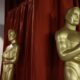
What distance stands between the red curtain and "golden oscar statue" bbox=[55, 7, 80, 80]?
23cm

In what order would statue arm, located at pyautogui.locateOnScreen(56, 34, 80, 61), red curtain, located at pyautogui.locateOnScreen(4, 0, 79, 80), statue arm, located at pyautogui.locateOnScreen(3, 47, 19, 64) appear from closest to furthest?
1. statue arm, located at pyautogui.locateOnScreen(56, 34, 80, 61)
2. red curtain, located at pyautogui.locateOnScreen(4, 0, 79, 80)
3. statue arm, located at pyautogui.locateOnScreen(3, 47, 19, 64)

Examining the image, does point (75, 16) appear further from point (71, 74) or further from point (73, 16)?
point (71, 74)

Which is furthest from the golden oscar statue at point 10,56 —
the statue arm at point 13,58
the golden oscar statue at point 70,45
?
the golden oscar statue at point 70,45

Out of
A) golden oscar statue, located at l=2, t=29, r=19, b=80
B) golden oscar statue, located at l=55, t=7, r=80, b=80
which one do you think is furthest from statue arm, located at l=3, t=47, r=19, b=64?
golden oscar statue, located at l=55, t=7, r=80, b=80

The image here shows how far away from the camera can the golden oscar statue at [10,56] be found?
5.09 feet

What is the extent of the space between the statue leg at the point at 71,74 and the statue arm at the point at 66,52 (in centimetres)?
5

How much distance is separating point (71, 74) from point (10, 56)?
0.49m

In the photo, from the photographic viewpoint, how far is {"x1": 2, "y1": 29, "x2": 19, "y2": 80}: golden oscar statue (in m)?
1.55

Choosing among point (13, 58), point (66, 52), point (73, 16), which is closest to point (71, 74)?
point (66, 52)

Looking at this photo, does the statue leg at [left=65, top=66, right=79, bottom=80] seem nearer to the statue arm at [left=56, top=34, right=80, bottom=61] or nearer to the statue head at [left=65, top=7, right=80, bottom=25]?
the statue arm at [left=56, top=34, right=80, bottom=61]

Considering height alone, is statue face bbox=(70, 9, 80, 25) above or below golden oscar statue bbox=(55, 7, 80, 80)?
above

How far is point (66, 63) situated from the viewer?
1204 millimetres

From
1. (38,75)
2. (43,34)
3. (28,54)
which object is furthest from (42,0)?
(38,75)

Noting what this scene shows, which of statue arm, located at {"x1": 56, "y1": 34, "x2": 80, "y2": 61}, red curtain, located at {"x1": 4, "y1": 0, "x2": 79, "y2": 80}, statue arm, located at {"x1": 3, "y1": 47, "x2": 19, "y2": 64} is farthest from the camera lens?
statue arm, located at {"x1": 3, "y1": 47, "x2": 19, "y2": 64}
